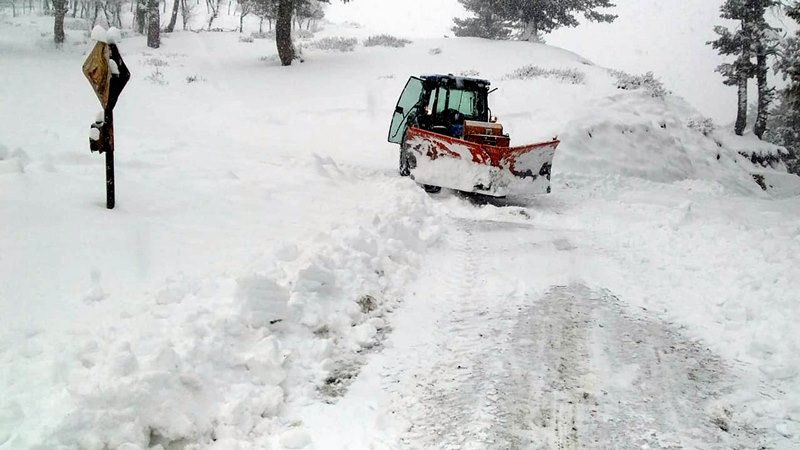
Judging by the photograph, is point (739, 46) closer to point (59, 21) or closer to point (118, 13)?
point (59, 21)

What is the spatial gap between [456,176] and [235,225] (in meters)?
4.75

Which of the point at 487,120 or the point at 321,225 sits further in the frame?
the point at 487,120

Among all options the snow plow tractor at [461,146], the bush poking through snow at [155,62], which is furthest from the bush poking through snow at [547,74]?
the bush poking through snow at [155,62]

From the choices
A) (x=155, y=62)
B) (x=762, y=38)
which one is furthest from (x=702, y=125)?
(x=155, y=62)

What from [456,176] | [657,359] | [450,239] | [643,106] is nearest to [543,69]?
[643,106]

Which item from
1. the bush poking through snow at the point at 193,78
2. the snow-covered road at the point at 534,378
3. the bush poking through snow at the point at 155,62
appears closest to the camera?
the snow-covered road at the point at 534,378

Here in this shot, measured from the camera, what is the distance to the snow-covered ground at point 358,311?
316 cm

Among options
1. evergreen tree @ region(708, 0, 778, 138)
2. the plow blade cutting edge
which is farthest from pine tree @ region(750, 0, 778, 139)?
the plow blade cutting edge

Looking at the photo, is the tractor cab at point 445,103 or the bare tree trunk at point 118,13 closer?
the tractor cab at point 445,103

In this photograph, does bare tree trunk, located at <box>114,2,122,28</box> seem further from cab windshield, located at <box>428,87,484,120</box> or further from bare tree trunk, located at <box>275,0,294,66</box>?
cab windshield, located at <box>428,87,484,120</box>

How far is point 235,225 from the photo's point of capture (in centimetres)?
612

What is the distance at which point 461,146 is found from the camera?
9.73 m

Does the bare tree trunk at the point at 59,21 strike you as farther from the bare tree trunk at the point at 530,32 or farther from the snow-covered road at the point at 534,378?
the snow-covered road at the point at 534,378

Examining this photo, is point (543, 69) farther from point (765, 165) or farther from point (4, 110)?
point (4, 110)
